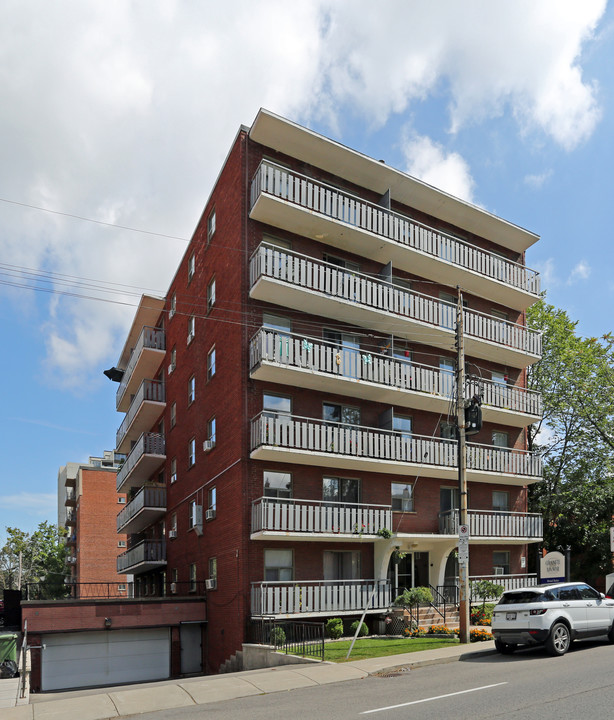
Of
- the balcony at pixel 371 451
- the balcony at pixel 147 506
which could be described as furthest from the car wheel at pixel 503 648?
the balcony at pixel 147 506

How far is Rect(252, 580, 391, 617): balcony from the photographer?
73.3 ft

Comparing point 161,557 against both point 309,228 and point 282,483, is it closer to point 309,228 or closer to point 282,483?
point 282,483

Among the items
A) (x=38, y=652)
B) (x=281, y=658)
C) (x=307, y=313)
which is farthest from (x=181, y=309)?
(x=281, y=658)

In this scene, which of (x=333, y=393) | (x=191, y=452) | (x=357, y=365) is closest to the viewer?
(x=357, y=365)

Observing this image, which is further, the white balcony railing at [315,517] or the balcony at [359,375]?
the balcony at [359,375]

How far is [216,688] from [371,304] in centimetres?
1497

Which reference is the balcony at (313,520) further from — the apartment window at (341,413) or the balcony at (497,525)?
the balcony at (497,525)

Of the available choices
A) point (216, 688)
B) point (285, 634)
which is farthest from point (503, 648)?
point (216, 688)

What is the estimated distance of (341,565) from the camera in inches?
995

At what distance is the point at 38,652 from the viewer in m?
23.8

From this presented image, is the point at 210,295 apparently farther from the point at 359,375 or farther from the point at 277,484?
the point at 277,484

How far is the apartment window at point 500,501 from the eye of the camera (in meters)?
30.4

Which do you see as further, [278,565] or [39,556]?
[39,556]

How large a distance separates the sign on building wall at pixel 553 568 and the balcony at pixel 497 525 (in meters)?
4.87
